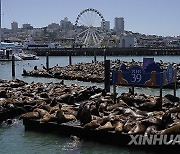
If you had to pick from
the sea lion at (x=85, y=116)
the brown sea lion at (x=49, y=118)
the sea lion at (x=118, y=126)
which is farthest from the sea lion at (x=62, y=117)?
the sea lion at (x=118, y=126)

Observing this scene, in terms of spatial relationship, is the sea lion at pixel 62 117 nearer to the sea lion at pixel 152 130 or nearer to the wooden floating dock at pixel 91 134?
the wooden floating dock at pixel 91 134

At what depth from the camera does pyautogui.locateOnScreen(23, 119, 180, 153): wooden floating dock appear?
958cm

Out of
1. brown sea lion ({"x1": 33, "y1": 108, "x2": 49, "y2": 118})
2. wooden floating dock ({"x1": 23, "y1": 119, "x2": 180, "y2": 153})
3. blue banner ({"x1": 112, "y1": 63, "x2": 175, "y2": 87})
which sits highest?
blue banner ({"x1": 112, "y1": 63, "x2": 175, "y2": 87})

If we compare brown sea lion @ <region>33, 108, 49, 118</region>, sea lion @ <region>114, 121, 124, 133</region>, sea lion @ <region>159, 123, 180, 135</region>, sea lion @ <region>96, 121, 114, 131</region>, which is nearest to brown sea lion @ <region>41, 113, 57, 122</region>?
brown sea lion @ <region>33, 108, 49, 118</region>

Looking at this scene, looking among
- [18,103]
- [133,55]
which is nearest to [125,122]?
[18,103]

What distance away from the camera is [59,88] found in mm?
18047

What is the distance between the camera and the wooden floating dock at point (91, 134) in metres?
9.58

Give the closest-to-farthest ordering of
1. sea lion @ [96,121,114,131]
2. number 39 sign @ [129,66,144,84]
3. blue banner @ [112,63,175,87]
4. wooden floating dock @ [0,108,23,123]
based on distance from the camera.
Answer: sea lion @ [96,121,114,131] < blue banner @ [112,63,175,87] < number 39 sign @ [129,66,144,84] < wooden floating dock @ [0,108,23,123]

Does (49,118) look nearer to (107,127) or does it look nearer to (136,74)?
(107,127)

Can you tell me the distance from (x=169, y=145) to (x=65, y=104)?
18.0 feet

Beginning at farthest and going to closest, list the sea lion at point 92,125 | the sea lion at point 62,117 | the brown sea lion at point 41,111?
the brown sea lion at point 41,111 → the sea lion at point 62,117 → the sea lion at point 92,125

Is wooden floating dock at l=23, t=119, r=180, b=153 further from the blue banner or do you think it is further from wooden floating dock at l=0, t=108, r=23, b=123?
the blue banner

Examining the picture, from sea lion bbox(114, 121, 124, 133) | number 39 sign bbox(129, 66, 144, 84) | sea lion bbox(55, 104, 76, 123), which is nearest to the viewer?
sea lion bbox(114, 121, 124, 133)

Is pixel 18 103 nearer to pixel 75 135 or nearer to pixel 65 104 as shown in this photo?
pixel 65 104
